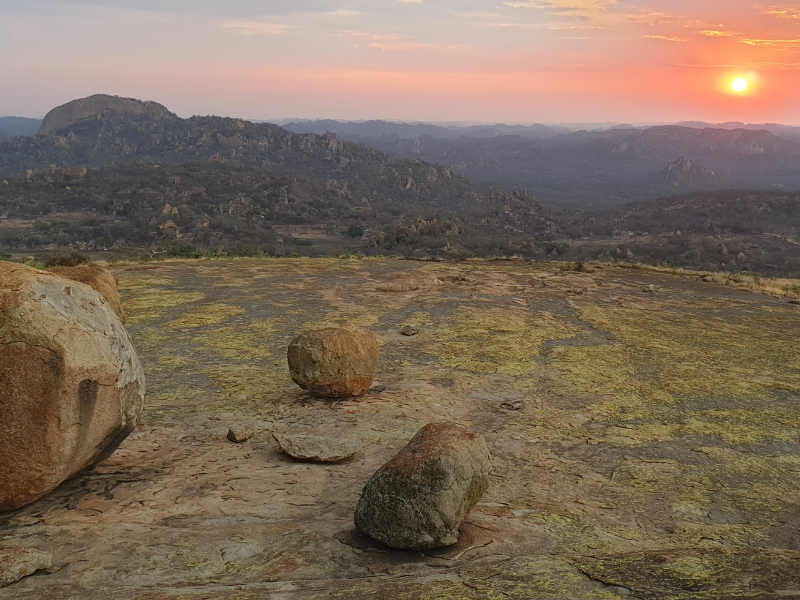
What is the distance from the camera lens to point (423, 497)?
20.7ft

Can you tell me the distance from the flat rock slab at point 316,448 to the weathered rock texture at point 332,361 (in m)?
A: 2.20

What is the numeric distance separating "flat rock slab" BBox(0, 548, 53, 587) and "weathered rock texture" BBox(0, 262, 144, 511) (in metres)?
1.32

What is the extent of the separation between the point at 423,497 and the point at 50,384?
4196mm

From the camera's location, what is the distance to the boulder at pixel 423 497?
20.5 feet

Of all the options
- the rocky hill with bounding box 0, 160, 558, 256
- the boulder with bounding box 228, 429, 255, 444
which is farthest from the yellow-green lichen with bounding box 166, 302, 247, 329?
the rocky hill with bounding box 0, 160, 558, 256

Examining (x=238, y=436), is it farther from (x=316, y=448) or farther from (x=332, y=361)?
(x=332, y=361)

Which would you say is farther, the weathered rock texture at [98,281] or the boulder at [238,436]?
the weathered rock texture at [98,281]

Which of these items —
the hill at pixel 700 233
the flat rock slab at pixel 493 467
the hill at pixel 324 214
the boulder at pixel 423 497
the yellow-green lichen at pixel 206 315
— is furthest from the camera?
the hill at pixel 324 214

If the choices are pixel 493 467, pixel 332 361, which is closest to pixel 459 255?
pixel 332 361

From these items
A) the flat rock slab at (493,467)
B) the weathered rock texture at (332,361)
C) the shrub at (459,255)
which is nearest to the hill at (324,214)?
the shrub at (459,255)

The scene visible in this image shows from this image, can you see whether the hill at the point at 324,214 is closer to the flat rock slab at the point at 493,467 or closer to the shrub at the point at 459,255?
the shrub at the point at 459,255

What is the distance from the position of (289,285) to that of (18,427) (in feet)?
59.4

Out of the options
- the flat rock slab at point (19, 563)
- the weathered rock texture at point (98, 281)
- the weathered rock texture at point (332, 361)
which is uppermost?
the weathered rock texture at point (98, 281)

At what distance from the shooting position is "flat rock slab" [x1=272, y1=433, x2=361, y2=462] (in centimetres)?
861
